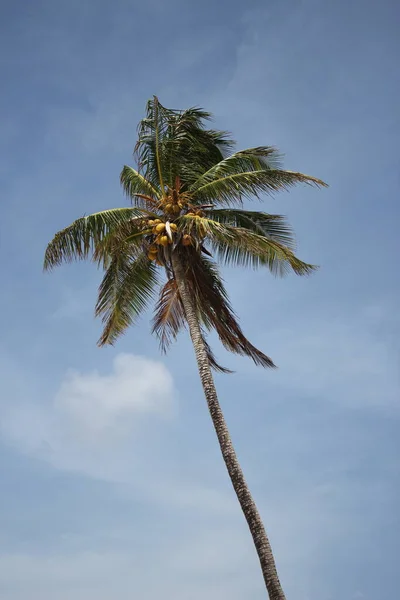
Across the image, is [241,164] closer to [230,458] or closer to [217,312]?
[217,312]

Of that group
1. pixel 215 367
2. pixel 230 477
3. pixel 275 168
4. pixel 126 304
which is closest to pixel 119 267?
pixel 126 304

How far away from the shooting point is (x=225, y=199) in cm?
1669

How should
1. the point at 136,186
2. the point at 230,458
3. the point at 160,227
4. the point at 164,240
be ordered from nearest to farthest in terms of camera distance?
1. the point at 230,458
2. the point at 164,240
3. the point at 160,227
4. the point at 136,186

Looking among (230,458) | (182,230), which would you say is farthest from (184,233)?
(230,458)

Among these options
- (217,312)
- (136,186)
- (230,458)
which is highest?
(136,186)

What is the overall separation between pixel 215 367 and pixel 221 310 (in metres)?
1.53

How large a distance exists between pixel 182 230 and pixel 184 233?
0.15m

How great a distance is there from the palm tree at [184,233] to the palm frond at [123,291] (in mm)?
25

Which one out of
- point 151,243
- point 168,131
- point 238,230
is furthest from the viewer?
point 168,131

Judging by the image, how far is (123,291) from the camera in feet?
58.5

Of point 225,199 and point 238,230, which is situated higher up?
point 225,199

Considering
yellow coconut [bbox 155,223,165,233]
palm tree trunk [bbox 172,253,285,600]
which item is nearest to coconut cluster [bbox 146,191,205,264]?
yellow coconut [bbox 155,223,165,233]

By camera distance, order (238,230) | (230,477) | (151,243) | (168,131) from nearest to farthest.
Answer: (230,477) → (238,230) → (151,243) → (168,131)

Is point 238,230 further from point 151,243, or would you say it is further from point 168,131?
point 168,131
